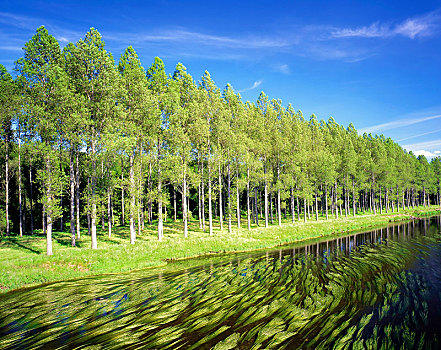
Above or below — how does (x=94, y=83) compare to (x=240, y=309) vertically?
above

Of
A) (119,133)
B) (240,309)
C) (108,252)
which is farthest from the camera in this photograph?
(119,133)

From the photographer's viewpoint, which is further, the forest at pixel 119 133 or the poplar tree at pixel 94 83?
the poplar tree at pixel 94 83

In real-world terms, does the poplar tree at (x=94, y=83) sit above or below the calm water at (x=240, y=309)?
above

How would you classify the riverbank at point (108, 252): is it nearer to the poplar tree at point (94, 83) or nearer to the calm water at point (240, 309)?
the calm water at point (240, 309)

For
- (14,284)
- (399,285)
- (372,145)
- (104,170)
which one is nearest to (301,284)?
(399,285)

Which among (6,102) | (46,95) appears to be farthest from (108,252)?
(6,102)

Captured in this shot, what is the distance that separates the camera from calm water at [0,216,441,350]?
31.1 feet

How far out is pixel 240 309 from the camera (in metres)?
12.0

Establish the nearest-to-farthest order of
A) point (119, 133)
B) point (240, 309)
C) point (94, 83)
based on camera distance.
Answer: point (240, 309) → point (94, 83) → point (119, 133)

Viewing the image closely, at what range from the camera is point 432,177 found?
9144 centimetres

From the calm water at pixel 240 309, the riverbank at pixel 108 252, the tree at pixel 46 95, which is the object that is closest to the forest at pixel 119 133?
the tree at pixel 46 95

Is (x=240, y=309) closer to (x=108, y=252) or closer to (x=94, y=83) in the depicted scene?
(x=108, y=252)

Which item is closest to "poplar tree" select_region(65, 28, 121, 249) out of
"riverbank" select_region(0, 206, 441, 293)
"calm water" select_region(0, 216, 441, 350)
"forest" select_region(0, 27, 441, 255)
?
"forest" select_region(0, 27, 441, 255)

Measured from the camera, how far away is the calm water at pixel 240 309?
947 cm
